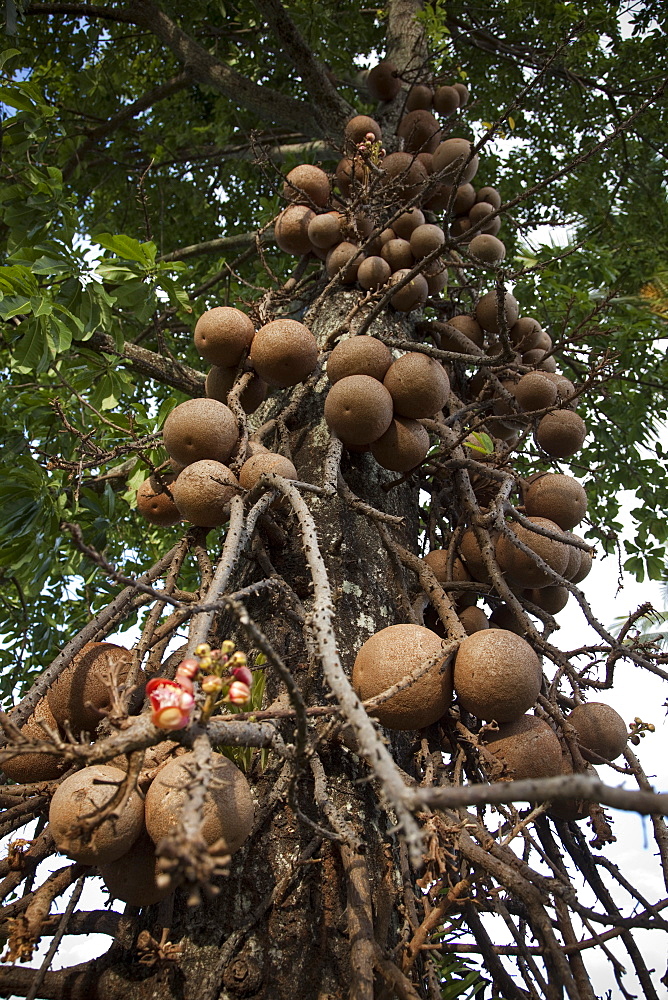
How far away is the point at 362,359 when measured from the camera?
6.54 feet

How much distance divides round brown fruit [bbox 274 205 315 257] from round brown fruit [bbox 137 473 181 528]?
47.9 inches

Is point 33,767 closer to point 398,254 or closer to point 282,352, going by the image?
point 282,352

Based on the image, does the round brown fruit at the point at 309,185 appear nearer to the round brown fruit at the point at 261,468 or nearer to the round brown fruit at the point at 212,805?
the round brown fruit at the point at 261,468

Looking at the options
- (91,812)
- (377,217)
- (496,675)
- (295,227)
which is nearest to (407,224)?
(377,217)

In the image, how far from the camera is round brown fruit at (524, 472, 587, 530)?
6.95 feet

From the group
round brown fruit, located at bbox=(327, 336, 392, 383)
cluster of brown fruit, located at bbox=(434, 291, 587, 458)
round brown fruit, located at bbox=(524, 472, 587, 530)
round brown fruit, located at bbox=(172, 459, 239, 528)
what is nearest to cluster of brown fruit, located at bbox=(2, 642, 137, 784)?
round brown fruit, located at bbox=(172, 459, 239, 528)

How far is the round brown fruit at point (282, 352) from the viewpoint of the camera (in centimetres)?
195

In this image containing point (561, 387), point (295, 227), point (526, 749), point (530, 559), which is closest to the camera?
point (526, 749)

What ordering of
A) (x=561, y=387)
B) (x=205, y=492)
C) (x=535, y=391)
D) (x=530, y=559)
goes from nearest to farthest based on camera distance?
(x=205, y=492)
(x=530, y=559)
(x=535, y=391)
(x=561, y=387)

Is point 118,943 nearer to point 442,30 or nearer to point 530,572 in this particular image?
point 530,572

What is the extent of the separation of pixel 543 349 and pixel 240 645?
1.74m

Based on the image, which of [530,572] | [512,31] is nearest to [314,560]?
[530,572]

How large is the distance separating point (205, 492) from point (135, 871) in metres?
0.80

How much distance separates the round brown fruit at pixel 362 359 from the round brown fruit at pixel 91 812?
4.15 feet
